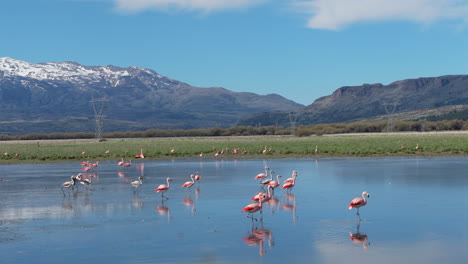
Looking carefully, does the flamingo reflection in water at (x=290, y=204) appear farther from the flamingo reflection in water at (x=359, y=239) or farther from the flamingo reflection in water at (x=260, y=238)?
the flamingo reflection in water at (x=359, y=239)

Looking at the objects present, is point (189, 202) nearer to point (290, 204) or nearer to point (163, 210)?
point (163, 210)

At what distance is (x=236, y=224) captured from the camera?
1770 centimetres

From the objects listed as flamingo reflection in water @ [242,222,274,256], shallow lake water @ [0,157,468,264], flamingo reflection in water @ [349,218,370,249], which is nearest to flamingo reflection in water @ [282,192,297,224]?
shallow lake water @ [0,157,468,264]

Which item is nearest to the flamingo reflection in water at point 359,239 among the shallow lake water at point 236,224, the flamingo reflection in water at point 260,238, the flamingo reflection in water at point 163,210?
the shallow lake water at point 236,224

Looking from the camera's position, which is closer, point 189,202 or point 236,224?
point 236,224

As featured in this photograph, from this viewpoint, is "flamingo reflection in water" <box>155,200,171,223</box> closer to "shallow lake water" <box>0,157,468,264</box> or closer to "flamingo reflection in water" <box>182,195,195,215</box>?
"shallow lake water" <box>0,157,468,264</box>

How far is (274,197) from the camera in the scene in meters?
23.6

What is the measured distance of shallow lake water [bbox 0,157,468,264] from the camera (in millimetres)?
13992

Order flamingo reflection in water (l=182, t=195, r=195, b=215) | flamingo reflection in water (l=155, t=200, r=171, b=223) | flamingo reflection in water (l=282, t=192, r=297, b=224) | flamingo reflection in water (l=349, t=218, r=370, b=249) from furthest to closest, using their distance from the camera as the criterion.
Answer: flamingo reflection in water (l=182, t=195, r=195, b=215)
flamingo reflection in water (l=155, t=200, r=171, b=223)
flamingo reflection in water (l=282, t=192, r=297, b=224)
flamingo reflection in water (l=349, t=218, r=370, b=249)

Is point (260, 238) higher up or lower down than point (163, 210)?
lower down

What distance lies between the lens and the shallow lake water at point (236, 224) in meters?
14.0

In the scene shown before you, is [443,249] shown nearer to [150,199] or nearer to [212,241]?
[212,241]

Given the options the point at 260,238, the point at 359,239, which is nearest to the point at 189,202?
the point at 260,238

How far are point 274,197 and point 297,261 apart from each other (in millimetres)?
10340
